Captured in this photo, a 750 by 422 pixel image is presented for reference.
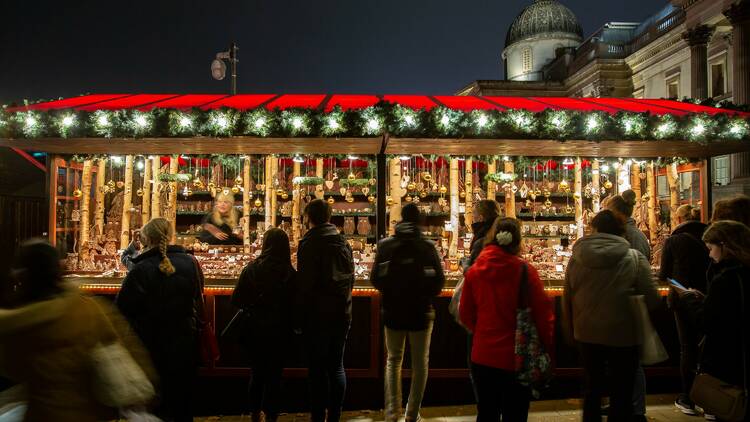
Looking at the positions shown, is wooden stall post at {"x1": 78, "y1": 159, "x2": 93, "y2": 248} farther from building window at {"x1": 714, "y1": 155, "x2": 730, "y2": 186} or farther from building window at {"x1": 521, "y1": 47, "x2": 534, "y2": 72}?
building window at {"x1": 521, "y1": 47, "x2": 534, "y2": 72}

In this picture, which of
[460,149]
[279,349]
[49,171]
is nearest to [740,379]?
[279,349]

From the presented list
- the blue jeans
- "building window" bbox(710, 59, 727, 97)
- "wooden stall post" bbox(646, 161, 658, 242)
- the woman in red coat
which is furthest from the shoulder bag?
"building window" bbox(710, 59, 727, 97)

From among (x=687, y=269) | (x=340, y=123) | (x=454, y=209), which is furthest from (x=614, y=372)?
(x=454, y=209)

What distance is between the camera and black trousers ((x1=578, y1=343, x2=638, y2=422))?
2.99 metres

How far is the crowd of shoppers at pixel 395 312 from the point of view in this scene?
5.93 feet

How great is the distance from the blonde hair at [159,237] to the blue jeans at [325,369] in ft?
3.60

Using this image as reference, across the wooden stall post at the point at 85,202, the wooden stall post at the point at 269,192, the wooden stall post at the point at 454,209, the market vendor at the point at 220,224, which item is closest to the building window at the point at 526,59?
the wooden stall post at the point at 454,209

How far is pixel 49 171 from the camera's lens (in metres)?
5.77

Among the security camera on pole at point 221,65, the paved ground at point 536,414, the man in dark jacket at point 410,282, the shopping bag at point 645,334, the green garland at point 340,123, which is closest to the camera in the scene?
the shopping bag at point 645,334

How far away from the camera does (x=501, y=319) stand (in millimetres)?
2764

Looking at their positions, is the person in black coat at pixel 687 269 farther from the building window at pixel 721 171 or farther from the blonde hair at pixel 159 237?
the building window at pixel 721 171

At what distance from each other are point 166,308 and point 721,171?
1995 centimetres

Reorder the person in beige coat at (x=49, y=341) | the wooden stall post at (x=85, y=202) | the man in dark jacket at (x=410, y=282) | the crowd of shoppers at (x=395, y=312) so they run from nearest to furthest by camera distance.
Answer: the person in beige coat at (x=49, y=341)
the crowd of shoppers at (x=395, y=312)
the man in dark jacket at (x=410, y=282)
the wooden stall post at (x=85, y=202)

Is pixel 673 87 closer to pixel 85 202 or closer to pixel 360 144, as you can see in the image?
pixel 360 144
